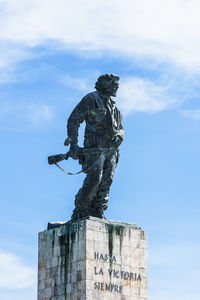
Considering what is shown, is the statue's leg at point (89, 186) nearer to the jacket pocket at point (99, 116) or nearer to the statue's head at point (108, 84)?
the jacket pocket at point (99, 116)

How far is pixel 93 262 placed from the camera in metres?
26.9

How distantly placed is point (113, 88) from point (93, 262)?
218 inches

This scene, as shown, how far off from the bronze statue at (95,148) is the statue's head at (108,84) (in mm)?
35

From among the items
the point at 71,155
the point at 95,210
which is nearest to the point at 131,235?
the point at 95,210

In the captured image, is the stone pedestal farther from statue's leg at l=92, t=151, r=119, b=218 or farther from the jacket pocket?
the jacket pocket

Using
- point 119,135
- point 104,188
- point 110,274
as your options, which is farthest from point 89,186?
point 110,274

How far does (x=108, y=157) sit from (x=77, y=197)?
155 cm

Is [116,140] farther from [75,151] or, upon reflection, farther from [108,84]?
[108,84]

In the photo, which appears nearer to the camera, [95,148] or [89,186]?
[89,186]

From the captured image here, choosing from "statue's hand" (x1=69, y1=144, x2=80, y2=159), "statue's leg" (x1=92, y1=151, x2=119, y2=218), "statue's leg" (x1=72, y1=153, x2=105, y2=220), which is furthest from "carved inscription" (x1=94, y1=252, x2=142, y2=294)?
"statue's hand" (x1=69, y1=144, x2=80, y2=159)

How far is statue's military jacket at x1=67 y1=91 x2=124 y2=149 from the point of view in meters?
28.2

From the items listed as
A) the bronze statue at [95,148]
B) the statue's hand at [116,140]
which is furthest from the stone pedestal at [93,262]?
the statue's hand at [116,140]

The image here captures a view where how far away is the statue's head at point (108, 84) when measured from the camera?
28703 millimetres

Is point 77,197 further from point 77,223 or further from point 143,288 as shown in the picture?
point 143,288
